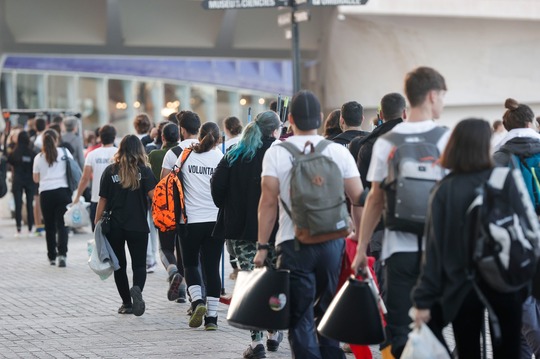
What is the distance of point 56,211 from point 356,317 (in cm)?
1024

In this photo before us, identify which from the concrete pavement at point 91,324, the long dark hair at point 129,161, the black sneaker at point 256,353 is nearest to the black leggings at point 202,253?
the concrete pavement at point 91,324

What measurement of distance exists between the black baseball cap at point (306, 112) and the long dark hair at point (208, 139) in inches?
138

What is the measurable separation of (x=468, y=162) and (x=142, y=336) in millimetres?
5118

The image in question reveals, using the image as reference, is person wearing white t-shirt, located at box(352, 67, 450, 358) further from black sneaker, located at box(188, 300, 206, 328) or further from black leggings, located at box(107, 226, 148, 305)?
black leggings, located at box(107, 226, 148, 305)

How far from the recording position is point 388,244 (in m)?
6.45

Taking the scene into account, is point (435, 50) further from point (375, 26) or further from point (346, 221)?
point (346, 221)

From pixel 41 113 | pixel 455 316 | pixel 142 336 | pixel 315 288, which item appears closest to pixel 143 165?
pixel 142 336

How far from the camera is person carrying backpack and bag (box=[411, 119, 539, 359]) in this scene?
5578mm

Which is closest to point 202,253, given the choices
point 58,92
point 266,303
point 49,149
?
point 266,303

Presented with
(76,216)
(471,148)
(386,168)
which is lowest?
(76,216)

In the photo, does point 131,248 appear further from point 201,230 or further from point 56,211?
point 56,211

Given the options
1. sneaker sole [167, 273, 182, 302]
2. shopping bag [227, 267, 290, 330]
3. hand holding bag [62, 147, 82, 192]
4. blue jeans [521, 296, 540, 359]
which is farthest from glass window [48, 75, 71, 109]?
shopping bag [227, 267, 290, 330]

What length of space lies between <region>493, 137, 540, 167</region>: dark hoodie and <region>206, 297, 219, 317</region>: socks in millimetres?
3237

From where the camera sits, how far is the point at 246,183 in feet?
29.8
